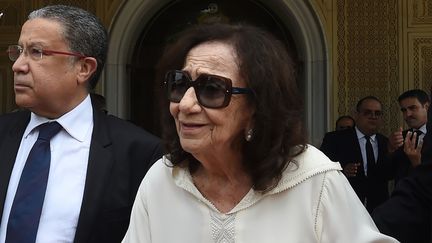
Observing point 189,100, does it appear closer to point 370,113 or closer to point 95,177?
point 95,177

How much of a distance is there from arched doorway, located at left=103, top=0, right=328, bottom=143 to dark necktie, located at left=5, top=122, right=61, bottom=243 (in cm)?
531

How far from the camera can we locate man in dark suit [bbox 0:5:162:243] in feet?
7.83

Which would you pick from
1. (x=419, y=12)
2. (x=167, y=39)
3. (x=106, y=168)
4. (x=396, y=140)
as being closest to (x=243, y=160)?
(x=106, y=168)

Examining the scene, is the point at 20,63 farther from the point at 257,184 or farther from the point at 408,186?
the point at 408,186

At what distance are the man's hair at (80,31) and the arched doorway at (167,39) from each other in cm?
504

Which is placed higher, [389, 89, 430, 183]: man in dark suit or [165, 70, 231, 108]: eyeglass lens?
[165, 70, 231, 108]: eyeglass lens

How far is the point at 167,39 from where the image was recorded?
30.3 feet

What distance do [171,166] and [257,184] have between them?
10.8 inches

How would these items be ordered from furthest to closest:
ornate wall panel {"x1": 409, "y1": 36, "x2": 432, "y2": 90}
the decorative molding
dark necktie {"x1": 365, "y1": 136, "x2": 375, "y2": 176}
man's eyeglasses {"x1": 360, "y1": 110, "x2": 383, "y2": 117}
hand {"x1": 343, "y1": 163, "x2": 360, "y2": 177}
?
1. the decorative molding
2. ornate wall panel {"x1": 409, "y1": 36, "x2": 432, "y2": 90}
3. man's eyeglasses {"x1": 360, "y1": 110, "x2": 383, "y2": 117}
4. dark necktie {"x1": 365, "y1": 136, "x2": 375, "y2": 176}
5. hand {"x1": 343, "y1": 163, "x2": 360, "y2": 177}

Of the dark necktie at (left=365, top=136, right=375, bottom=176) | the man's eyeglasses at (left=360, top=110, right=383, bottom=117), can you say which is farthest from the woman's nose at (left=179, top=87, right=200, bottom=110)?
the man's eyeglasses at (left=360, top=110, right=383, bottom=117)

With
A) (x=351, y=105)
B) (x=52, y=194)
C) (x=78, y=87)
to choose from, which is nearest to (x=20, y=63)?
(x=78, y=87)

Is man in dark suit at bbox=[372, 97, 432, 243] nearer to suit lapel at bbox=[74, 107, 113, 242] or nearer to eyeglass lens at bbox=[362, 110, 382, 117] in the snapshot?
suit lapel at bbox=[74, 107, 113, 242]

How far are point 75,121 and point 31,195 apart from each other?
309mm

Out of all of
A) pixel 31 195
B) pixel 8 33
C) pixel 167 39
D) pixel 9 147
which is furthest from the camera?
pixel 167 39
